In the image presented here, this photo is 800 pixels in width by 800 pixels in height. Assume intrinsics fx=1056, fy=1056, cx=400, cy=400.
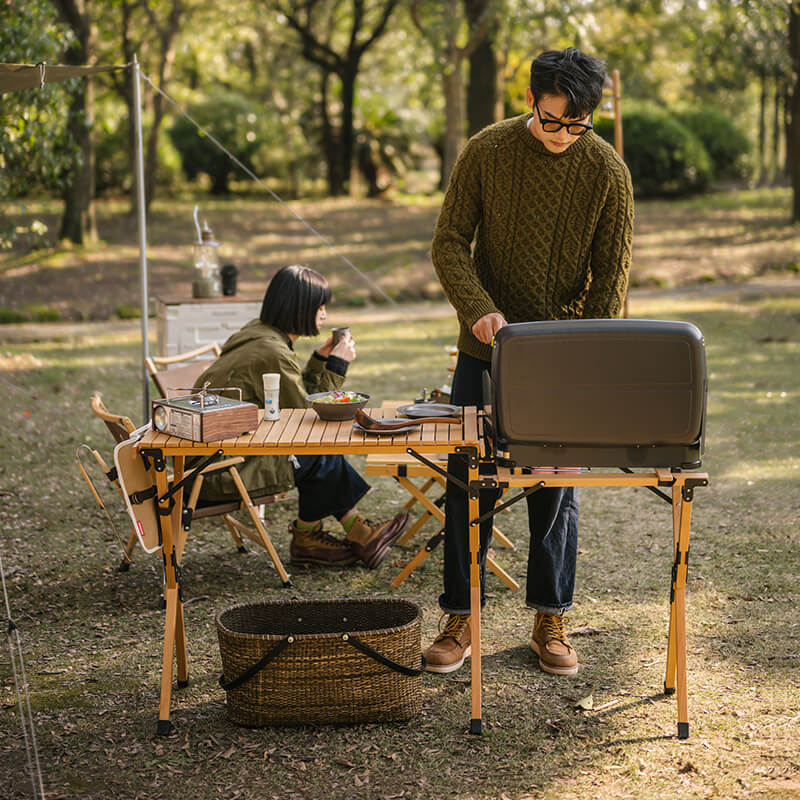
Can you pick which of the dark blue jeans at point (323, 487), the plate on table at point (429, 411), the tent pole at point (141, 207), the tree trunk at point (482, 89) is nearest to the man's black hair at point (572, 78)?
the plate on table at point (429, 411)

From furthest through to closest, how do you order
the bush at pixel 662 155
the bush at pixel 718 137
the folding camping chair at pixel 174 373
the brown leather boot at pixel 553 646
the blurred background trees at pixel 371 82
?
the bush at pixel 718 137 < the bush at pixel 662 155 < the blurred background trees at pixel 371 82 < the folding camping chair at pixel 174 373 < the brown leather boot at pixel 553 646

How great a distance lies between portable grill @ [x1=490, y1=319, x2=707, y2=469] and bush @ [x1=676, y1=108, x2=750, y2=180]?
1781cm

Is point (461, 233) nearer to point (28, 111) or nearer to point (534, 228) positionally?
point (534, 228)

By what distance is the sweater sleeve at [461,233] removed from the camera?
3092mm

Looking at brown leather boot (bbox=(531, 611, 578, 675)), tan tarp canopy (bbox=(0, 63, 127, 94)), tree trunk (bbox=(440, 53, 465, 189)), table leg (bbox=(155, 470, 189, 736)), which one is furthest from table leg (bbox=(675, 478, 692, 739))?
tree trunk (bbox=(440, 53, 465, 189))

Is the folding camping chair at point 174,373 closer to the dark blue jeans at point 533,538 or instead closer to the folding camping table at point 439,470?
the folding camping table at point 439,470

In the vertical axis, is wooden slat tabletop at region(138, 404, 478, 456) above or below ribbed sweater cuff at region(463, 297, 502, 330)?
below

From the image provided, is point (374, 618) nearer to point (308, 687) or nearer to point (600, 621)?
point (308, 687)

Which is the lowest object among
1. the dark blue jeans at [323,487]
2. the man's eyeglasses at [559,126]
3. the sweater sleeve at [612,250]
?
the dark blue jeans at [323,487]

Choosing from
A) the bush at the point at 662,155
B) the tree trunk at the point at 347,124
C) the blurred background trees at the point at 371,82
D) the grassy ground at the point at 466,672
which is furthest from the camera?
the tree trunk at the point at 347,124

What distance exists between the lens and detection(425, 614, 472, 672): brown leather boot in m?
3.25

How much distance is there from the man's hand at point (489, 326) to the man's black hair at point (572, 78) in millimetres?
587

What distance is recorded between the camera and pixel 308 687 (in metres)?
2.90

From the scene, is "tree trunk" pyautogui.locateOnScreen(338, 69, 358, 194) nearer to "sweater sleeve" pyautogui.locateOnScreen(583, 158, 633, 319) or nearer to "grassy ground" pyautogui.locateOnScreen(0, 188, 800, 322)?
"grassy ground" pyautogui.locateOnScreen(0, 188, 800, 322)
